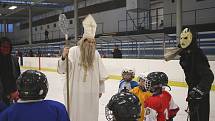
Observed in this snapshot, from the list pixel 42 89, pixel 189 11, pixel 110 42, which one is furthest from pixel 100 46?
pixel 42 89

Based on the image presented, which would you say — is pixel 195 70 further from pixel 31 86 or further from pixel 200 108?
pixel 31 86

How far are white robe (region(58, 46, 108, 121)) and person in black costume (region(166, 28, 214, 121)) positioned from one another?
3.41 ft

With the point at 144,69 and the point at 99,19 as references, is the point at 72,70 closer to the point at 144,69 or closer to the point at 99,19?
the point at 144,69

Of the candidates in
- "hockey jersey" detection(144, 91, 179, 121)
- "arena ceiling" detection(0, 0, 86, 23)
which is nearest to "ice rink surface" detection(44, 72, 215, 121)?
"hockey jersey" detection(144, 91, 179, 121)

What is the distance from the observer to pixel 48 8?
30.0 metres

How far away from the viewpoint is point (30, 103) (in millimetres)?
2020

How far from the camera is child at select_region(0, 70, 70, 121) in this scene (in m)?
1.98

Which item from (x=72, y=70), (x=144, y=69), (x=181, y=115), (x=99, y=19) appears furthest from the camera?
(x=99, y=19)

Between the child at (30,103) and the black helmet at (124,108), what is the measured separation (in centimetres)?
52

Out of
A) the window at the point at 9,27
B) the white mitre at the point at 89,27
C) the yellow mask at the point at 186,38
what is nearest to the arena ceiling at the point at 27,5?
the window at the point at 9,27

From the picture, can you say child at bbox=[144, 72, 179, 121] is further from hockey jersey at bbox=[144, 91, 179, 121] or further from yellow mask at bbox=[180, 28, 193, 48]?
yellow mask at bbox=[180, 28, 193, 48]

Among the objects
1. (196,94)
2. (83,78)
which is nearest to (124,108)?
(196,94)

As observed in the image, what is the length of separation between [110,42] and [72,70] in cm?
1489

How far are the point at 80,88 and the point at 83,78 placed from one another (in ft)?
0.40
